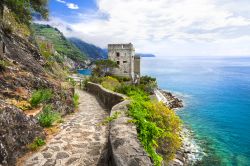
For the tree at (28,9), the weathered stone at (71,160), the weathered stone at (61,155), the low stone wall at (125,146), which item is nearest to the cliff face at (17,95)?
the weathered stone at (61,155)

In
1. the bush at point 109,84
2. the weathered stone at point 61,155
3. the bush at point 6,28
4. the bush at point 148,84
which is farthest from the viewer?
the bush at point 148,84

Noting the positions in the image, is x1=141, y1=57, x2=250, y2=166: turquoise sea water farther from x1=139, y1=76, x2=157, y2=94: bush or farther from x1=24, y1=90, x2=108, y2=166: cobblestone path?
x1=24, y1=90, x2=108, y2=166: cobblestone path

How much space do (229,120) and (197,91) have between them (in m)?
31.8

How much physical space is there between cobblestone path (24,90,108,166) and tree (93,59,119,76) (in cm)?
4590

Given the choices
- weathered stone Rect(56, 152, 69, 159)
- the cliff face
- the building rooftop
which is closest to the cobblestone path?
weathered stone Rect(56, 152, 69, 159)

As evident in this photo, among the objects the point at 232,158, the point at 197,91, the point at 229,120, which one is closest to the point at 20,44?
the point at 232,158

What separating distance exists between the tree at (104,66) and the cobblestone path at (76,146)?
4590cm

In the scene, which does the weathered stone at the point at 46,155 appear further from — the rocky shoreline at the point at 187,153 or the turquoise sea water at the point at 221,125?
the turquoise sea water at the point at 221,125

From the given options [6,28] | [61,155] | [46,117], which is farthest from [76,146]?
[6,28]

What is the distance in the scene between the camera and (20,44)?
15.8 metres

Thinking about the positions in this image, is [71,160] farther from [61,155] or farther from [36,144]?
[36,144]

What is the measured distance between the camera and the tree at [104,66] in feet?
186

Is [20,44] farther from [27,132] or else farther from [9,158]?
[9,158]

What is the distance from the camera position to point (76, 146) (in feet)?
25.5
